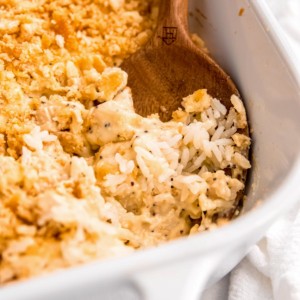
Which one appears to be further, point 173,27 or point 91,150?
point 173,27

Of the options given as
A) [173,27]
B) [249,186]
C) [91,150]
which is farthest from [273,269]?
[173,27]

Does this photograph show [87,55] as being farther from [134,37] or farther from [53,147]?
[53,147]

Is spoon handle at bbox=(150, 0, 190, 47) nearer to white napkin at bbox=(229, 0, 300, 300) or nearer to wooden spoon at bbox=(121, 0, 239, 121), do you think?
wooden spoon at bbox=(121, 0, 239, 121)

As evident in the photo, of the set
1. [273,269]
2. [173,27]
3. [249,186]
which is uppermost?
[173,27]

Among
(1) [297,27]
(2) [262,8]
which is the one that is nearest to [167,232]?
(2) [262,8]

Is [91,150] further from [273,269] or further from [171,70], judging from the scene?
[273,269]

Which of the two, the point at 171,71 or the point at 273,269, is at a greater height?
the point at 171,71

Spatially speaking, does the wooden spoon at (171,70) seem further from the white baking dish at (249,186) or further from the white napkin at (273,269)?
the white napkin at (273,269)
